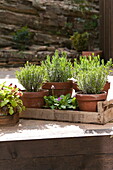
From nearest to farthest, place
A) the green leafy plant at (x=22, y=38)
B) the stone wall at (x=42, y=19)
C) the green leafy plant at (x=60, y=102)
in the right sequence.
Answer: the green leafy plant at (x=60, y=102)
the green leafy plant at (x=22, y=38)
the stone wall at (x=42, y=19)

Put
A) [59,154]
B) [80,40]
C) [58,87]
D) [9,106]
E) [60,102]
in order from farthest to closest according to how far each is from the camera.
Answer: [80,40]
[58,87]
[60,102]
[9,106]
[59,154]

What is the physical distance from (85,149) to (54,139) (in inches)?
8.9

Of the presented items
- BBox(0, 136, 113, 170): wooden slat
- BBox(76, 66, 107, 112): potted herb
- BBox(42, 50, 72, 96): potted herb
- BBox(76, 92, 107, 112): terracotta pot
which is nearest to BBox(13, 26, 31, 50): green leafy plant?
BBox(42, 50, 72, 96): potted herb

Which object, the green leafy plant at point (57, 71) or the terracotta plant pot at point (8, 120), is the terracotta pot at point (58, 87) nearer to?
the green leafy plant at point (57, 71)

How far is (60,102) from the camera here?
2412mm

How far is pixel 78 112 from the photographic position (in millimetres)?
2283

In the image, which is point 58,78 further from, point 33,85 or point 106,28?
point 106,28

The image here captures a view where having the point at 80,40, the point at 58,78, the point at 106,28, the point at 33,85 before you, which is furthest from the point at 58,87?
the point at 80,40

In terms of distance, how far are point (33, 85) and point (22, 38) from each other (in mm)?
7230

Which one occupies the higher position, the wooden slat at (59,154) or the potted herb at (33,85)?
the potted herb at (33,85)

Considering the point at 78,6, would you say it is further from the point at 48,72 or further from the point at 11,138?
the point at 11,138

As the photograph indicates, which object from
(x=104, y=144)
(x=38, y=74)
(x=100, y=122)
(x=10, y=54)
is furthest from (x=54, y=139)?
(x=10, y=54)

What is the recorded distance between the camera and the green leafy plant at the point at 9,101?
7.03 feet

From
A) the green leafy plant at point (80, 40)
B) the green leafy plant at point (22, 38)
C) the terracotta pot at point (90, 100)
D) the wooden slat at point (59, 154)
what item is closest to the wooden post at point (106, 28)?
the green leafy plant at point (80, 40)
